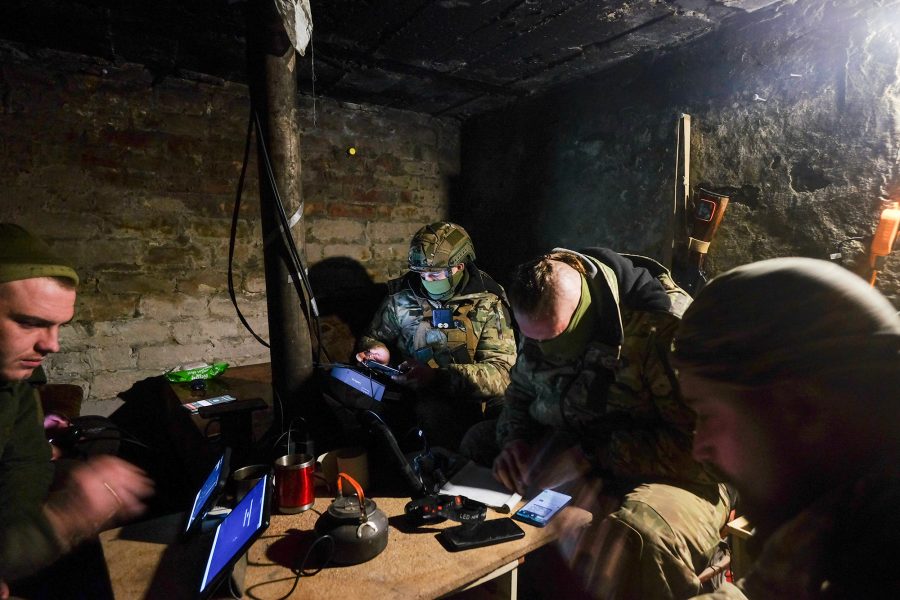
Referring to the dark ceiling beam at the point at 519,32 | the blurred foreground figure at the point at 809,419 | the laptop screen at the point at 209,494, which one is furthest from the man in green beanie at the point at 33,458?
the dark ceiling beam at the point at 519,32

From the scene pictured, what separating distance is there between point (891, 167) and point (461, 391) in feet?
7.96

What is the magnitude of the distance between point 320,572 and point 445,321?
7.91 feet

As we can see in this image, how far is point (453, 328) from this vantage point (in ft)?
11.5

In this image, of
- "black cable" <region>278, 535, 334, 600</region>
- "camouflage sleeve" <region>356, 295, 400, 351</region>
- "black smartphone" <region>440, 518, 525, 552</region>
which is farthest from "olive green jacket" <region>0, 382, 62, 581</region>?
"camouflage sleeve" <region>356, 295, 400, 351</region>

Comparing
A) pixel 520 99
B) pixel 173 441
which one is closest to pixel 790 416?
pixel 173 441

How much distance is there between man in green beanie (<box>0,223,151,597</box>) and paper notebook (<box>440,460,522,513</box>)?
1251mm

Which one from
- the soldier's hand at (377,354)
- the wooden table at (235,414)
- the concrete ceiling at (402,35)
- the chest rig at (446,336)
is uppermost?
the concrete ceiling at (402,35)

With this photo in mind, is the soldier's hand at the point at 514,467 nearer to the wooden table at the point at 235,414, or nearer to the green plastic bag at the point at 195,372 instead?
the wooden table at the point at 235,414

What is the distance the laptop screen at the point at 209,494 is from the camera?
4.49 ft

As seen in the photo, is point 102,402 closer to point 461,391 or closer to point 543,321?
point 461,391

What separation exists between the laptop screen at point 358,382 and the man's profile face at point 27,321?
104 centimetres

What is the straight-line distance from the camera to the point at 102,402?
3.27 m

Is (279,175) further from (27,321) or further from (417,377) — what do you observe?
(417,377)

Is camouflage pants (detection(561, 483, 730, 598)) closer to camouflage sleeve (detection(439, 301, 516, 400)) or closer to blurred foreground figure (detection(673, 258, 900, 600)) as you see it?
blurred foreground figure (detection(673, 258, 900, 600))
